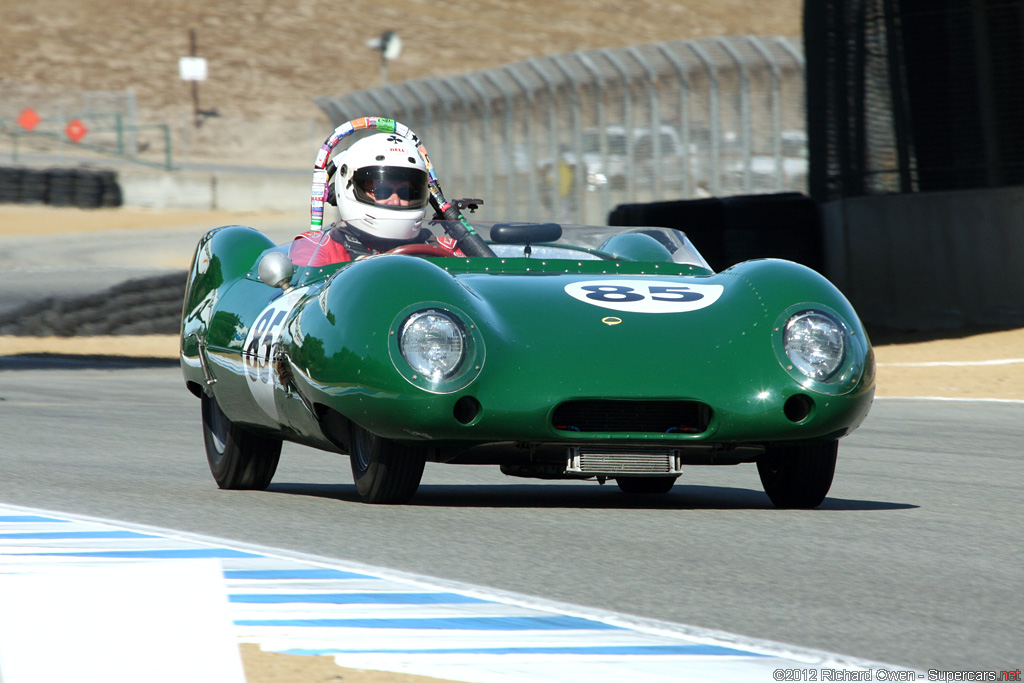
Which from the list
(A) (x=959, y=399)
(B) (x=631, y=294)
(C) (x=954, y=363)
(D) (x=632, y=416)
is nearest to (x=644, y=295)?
(B) (x=631, y=294)

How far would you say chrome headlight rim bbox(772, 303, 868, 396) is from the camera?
5.31 m

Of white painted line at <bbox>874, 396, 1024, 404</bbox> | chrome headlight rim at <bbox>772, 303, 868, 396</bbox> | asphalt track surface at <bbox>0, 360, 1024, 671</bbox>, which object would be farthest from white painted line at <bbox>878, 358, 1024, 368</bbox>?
chrome headlight rim at <bbox>772, 303, 868, 396</bbox>

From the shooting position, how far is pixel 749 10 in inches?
3000

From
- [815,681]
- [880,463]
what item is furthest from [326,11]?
[815,681]

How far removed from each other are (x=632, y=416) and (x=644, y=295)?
1.62ft

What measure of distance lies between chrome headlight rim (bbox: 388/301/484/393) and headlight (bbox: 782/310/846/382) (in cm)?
102

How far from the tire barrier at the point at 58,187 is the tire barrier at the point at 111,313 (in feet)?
58.7

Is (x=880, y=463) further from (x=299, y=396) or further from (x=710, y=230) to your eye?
(x=710, y=230)

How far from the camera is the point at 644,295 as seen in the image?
18.1 feet

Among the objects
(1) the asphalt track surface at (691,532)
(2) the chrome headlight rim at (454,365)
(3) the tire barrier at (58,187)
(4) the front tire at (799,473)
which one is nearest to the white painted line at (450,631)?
(1) the asphalt track surface at (691,532)

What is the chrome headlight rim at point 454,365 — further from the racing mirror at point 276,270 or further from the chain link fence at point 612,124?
the chain link fence at point 612,124

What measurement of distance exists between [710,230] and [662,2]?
61.3 m

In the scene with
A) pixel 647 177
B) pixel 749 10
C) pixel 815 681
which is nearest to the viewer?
pixel 815 681

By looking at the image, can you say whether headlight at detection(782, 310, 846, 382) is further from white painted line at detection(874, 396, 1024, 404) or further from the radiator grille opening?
white painted line at detection(874, 396, 1024, 404)
